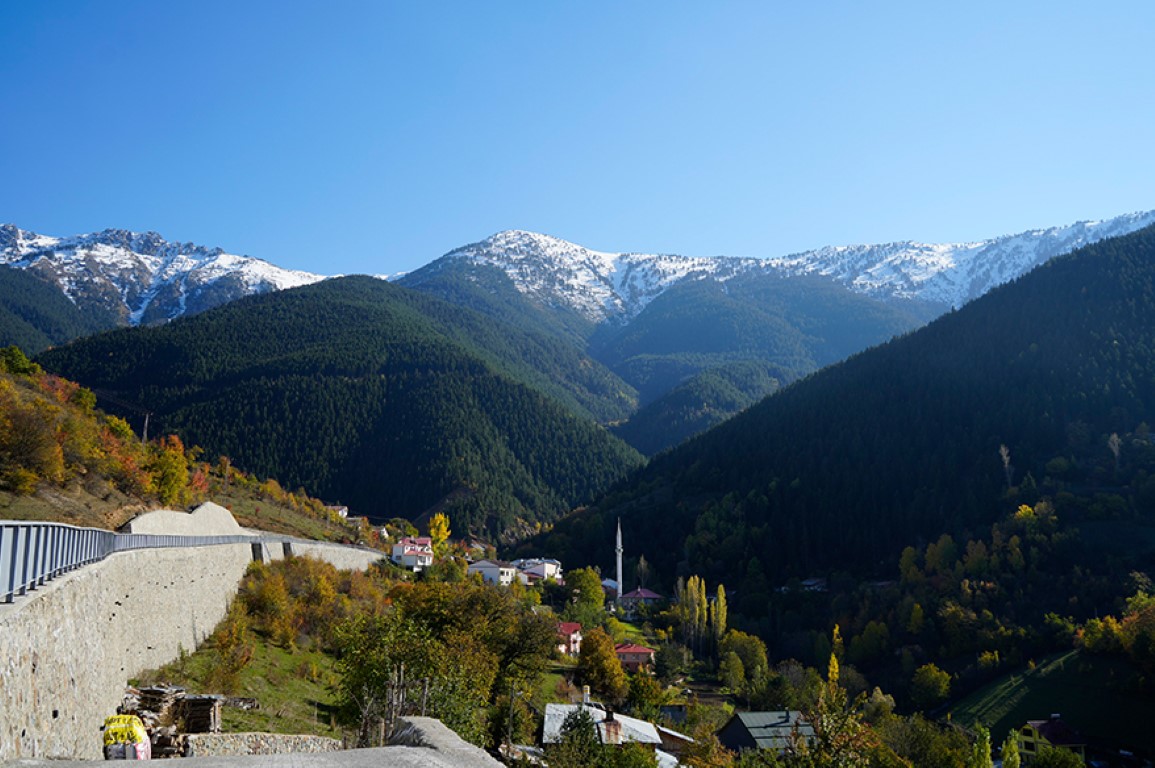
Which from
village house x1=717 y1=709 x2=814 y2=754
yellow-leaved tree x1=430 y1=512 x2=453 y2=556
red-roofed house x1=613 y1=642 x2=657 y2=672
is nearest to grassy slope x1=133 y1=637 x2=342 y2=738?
village house x1=717 y1=709 x2=814 y2=754

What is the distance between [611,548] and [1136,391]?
234 ft

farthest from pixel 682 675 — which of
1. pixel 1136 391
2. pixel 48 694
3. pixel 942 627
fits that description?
pixel 1136 391

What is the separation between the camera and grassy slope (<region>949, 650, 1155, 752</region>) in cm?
5350

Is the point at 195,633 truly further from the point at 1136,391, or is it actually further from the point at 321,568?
the point at 1136,391

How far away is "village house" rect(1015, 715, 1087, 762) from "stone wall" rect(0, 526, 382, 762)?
50205 mm

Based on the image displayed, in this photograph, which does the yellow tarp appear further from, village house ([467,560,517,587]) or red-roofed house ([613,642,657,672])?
village house ([467,560,517,587])

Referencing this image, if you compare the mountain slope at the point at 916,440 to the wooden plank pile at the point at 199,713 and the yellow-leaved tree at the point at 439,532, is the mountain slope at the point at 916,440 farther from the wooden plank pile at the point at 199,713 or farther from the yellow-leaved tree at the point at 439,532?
the wooden plank pile at the point at 199,713

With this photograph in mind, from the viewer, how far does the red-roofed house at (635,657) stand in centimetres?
6321

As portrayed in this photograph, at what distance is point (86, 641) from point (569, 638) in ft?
179

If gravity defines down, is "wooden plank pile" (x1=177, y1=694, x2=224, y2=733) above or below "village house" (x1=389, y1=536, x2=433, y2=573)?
below

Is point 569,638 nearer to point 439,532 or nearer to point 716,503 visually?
point 439,532

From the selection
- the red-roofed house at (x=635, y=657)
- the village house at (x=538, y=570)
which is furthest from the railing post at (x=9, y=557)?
the village house at (x=538, y=570)

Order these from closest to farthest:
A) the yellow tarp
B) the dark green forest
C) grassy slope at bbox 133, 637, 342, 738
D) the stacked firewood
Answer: the yellow tarp < the stacked firewood < grassy slope at bbox 133, 637, 342, 738 < the dark green forest

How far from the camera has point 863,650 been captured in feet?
245
